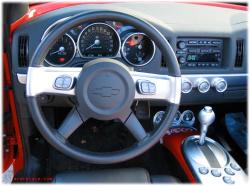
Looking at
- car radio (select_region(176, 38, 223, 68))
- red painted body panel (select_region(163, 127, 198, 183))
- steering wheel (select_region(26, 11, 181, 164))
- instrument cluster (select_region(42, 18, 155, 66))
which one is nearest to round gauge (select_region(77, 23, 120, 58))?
instrument cluster (select_region(42, 18, 155, 66))

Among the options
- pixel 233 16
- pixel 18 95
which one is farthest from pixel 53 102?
pixel 233 16

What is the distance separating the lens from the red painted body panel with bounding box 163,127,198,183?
1.89 meters

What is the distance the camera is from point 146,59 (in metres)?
1.77

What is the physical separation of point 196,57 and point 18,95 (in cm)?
86

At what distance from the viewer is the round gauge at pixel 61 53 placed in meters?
1.69

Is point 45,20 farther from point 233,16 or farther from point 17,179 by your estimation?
point 233,16

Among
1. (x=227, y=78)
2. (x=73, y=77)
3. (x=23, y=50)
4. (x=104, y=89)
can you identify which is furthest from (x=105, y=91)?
(x=227, y=78)

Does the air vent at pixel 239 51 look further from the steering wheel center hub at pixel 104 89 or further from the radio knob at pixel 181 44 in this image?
the steering wheel center hub at pixel 104 89

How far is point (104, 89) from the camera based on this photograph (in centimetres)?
148

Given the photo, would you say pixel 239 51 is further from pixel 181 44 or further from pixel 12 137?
pixel 12 137

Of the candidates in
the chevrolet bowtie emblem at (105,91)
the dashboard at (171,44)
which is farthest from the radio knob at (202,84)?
the chevrolet bowtie emblem at (105,91)

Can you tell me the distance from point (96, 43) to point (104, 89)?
1.06 ft

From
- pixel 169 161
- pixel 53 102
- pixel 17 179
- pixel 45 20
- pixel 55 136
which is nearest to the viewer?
pixel 55 136

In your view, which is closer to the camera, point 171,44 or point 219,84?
point 171,44
